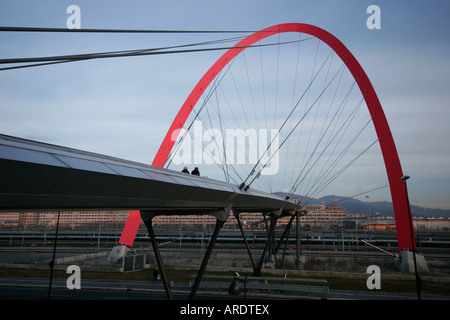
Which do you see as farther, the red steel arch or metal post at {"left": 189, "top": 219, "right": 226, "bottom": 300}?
the red steel arch

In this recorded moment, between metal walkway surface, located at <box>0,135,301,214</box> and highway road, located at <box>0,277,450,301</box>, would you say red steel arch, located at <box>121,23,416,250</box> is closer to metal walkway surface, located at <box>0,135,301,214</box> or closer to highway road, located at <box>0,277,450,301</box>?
highway road, located at <box>0,277,450,301</box>

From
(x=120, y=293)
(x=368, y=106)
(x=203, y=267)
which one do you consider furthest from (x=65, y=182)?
(x=368, y=106)

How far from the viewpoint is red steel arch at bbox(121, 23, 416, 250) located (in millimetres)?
36844

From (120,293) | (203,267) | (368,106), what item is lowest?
(120,293)

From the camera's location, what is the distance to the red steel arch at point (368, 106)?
3684 centimetres

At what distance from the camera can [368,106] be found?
39.5 m

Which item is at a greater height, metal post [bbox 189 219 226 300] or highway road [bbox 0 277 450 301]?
metal post [bbox 189 219 226 300]

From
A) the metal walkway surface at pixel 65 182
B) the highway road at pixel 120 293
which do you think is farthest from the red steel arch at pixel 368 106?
the metal walkway surface at pixel 65 182

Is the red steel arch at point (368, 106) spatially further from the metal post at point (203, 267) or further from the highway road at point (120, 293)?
the metal post at point (203, 267)

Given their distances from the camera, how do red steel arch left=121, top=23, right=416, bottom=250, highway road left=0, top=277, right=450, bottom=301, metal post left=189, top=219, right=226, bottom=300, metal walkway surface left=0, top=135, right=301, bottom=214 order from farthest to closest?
red steel arch left=121, top=23, right=416, bottom=250, highway road left=0, top=277, right=450, bottom=301, metal post left=189, top=219, right=226, bottom=300, metal walkway surface left=0, top=135, right=301, bottom=214

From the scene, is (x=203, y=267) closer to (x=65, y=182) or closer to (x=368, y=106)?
(x=65, y=182)

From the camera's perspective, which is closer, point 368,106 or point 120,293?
point 120,293

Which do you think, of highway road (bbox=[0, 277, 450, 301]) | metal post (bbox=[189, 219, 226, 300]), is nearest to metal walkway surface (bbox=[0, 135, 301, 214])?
metal post (bbox=[189, 219, 226, 300])
